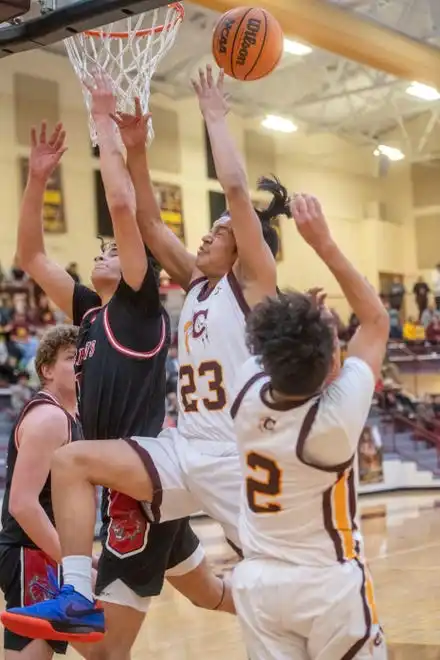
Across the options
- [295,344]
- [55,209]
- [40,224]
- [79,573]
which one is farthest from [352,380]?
[55,209]

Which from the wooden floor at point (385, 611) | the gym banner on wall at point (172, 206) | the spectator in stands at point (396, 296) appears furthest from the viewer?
the spectator in stands at point (396, 296)

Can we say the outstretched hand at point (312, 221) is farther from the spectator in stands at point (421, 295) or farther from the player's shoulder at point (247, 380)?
the spectator in stands at point (421, 295)

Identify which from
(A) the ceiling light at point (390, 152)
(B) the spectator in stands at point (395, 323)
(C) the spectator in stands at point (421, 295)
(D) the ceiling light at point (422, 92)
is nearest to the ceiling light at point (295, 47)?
(D) the ceiling light at point (422, 92)

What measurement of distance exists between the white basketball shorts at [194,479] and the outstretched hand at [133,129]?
1.19 metres

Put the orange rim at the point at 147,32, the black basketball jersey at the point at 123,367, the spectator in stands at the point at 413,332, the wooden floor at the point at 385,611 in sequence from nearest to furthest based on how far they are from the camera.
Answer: the black basketball jersey at the point at 123,367, the wooden floor at the point at 385,611, the orange rim at the point at 147,32, the spectator in stands at the point at 413,332

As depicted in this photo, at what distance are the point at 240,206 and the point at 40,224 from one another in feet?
3.95

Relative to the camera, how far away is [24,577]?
355 centimetres

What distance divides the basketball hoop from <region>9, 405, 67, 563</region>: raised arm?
9.81ft

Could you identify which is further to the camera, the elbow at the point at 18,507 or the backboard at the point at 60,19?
the backboard at the point at 60,19

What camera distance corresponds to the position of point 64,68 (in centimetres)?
1773

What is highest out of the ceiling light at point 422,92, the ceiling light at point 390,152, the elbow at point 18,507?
the ceiling light at point 422,92

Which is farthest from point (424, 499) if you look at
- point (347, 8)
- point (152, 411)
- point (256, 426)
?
point (256, 426)

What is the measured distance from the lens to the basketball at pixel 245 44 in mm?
4535

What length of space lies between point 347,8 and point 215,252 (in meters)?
9.67
